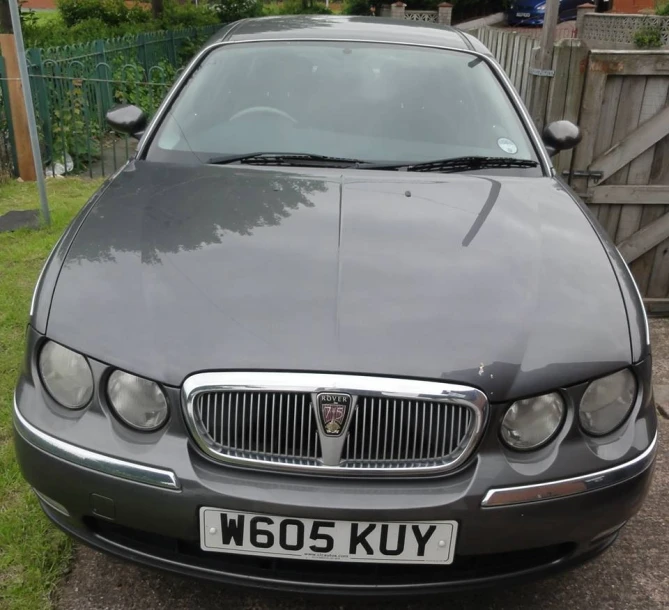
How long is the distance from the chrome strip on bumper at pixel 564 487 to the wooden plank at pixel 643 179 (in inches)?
111

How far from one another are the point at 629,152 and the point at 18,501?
3.63 m

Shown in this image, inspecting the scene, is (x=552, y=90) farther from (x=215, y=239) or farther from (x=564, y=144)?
(x=215, y=239)

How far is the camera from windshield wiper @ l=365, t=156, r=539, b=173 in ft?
9.23

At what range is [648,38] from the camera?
44.7 ft

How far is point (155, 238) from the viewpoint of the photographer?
2230 mm

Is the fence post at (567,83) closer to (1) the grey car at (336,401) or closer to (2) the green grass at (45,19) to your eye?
(1) the grey car at (336,401)

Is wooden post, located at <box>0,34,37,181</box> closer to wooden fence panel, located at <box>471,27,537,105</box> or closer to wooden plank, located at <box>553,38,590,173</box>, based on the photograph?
wooden fence panel, located at <box>471,27,537,105</box>

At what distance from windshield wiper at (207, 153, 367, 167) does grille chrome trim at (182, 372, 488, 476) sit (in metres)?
1.28

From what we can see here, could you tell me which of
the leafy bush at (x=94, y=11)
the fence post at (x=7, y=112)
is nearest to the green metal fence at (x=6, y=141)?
the fence post at (x=7, y=112)

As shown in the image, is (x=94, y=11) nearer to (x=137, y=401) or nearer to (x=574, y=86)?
(x=574, y=86)

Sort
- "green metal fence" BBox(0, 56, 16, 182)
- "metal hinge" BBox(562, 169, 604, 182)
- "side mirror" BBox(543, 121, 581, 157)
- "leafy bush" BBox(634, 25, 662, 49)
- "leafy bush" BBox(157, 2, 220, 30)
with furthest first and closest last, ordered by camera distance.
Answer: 1. "leafy bush" BBox(157, 2, 220, 30)
2. "leafy bush" BBox(634, 25, 662, 49)
3. "green metal fence" BBox(0, 56, 16, 182)
4. "metal hinge" BBox(562, 169, 604, 182)
5. "side mirror" BBox(543, 121, 581, 157)

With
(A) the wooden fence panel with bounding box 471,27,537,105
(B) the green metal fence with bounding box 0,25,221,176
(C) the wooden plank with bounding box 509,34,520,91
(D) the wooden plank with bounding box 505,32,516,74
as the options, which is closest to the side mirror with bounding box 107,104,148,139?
(B) the green metal fence with bounding box 0,25,221,176

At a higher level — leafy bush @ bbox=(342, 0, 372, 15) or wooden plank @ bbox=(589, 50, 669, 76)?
wooden plank @ bbox=(589, 50, 669, 76)

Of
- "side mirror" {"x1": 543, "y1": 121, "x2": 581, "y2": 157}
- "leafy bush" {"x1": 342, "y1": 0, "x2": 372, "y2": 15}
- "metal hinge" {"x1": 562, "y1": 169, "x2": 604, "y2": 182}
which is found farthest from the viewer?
"leafy bush" {"x1": 342, "y1": 0, "x2": 372, "y2": 15}
